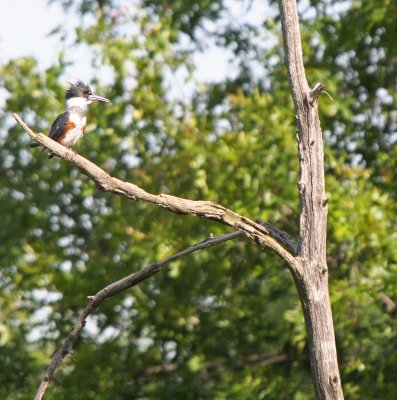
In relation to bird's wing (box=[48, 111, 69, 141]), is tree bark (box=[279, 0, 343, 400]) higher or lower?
lower

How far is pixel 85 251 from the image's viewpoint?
877cm

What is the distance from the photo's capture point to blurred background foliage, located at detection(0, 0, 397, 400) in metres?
7.25

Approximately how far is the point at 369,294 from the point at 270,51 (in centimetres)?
238

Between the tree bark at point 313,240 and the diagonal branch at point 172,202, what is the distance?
0.07 m

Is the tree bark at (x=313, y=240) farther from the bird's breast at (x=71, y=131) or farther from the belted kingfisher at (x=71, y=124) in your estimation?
the bird's breast at (x=71, y=131)

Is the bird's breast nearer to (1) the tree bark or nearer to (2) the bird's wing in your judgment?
(2) the bird's wing

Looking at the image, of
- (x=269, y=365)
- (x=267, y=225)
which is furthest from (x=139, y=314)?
(x=267, y=225)

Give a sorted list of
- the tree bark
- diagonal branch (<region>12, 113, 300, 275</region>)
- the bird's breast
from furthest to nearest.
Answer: the bird's breast → the tree bark → diagonal branch (<region>12, 113, 300, 275</region>)

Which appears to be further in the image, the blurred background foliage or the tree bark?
the blurred background foliage

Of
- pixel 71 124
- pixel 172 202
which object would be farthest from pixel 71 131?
pixel 172 202

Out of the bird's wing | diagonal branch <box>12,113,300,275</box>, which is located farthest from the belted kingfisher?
diagonal branch <box>12,113,300,275</box>

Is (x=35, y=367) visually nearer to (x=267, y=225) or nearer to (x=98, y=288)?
(x=98, y=288)

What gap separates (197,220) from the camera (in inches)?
293

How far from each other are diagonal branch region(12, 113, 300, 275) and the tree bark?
0.22ft
